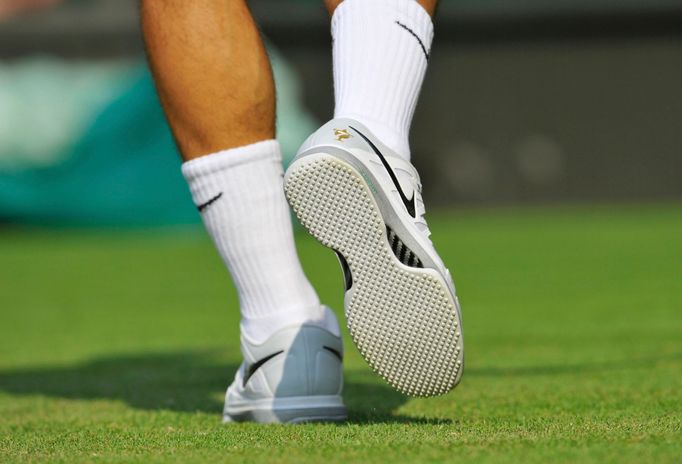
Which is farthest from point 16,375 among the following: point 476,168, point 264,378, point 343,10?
point 476,168

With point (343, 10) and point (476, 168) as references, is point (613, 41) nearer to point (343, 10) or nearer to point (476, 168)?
point (476, 168)

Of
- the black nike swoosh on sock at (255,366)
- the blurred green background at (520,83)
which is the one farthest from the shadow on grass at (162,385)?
the blurred green background at (520,83)

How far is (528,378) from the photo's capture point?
1868 millimetres

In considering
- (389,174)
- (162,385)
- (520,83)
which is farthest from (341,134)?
(520,83)

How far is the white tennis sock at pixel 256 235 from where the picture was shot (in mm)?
1511

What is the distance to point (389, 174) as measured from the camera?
129 cm

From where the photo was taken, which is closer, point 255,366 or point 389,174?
point 389,174

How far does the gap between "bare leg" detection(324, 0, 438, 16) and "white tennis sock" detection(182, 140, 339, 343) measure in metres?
0.19

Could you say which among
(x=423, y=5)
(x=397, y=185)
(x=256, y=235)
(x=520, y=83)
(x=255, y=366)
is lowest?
(x=520, y=83)

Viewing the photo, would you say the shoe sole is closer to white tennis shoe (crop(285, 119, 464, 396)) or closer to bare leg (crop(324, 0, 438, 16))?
white tennis shoe (crop(285, 119, 464, 396))

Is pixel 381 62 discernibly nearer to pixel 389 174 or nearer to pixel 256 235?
pixel 389 174

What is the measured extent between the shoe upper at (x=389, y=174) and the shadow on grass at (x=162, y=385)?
9.2 inches

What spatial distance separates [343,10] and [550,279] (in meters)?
2.93

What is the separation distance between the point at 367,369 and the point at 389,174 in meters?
0.90
